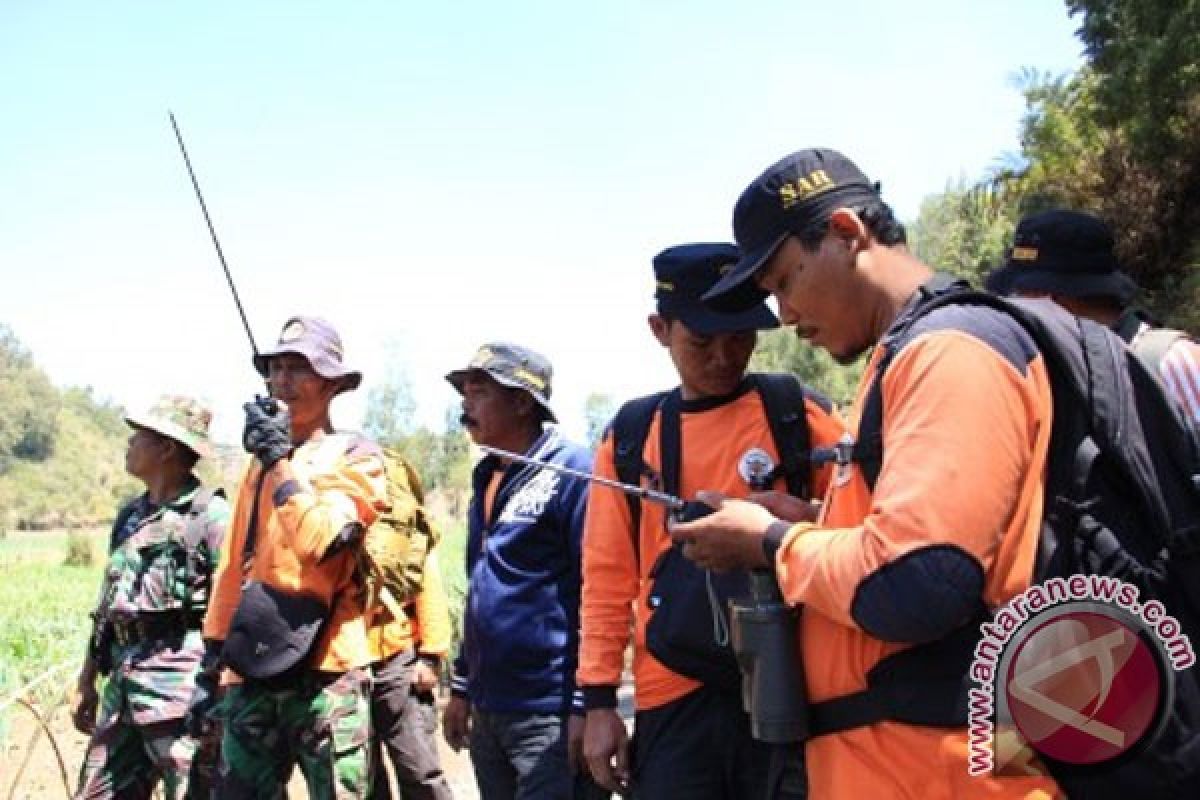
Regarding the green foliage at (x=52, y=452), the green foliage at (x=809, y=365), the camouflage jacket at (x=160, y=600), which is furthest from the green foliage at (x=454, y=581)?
the green foliage at (x=52, y=452)

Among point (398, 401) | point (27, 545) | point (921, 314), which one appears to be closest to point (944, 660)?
point (921, 314)

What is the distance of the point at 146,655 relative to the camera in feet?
16.1

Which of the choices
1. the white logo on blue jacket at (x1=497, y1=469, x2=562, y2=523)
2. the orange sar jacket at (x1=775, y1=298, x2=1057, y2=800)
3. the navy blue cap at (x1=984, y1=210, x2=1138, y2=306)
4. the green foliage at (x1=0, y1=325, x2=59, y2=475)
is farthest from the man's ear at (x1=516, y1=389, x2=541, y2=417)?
the green foliage at (x1=0, y1=325, x2=59, y2=475)

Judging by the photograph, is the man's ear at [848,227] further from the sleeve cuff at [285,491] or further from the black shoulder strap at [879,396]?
the sleeve cuff at [285,491]

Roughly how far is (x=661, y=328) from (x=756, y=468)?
1.73 ft

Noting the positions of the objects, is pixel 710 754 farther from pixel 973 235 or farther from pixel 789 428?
pixel 973 235

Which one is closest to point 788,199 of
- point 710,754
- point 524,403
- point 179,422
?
point 710,754

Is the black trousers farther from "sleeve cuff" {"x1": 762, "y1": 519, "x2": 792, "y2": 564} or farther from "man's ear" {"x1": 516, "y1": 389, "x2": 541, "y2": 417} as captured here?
"man's ear" {"x1": 516, "y1": 389, "x2": 541, "y2": 417}

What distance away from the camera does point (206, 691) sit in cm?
439

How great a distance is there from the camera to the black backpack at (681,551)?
256 centimetres

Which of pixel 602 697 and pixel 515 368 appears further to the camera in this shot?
pixel 515 368

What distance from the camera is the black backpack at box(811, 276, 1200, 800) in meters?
1.70

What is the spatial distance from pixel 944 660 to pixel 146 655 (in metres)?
4.08

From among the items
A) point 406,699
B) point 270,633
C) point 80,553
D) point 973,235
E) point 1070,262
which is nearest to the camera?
point 1070,262
